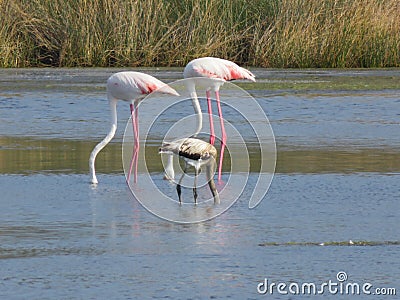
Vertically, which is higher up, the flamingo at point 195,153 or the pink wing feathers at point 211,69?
the pink wing feathers at point 211,69

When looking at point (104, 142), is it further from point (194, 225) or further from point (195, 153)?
point (194, 225)

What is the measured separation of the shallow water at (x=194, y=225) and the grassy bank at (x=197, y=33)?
7.49m

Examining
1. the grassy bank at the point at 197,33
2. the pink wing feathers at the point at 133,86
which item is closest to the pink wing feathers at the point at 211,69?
the pink wing feathers at the point at 133,86

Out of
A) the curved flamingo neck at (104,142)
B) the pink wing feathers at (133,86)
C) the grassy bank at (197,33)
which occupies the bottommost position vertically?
the curved flamingo neck at (104,142)

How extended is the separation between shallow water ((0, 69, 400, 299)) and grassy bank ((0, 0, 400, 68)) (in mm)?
7495

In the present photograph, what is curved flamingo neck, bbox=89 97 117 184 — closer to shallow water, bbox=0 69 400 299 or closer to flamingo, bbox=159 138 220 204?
shallow water, bbox=0 69 400 299

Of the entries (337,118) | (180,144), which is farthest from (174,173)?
(337,118)

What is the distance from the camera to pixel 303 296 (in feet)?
17.4

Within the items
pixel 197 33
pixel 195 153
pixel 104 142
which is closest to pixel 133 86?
pixel 104 142

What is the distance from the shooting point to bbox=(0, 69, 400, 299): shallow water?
561 cm

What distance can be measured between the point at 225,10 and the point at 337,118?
872 cm

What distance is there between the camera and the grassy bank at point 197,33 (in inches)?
819

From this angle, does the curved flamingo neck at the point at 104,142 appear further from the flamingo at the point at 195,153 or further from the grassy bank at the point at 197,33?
the grassy bank at the point at 197,33

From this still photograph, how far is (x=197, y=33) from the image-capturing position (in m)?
21.3
